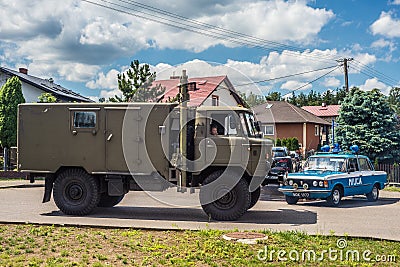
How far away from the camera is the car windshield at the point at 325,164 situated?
54.5ft

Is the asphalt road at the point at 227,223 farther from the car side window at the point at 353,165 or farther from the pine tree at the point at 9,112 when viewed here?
the pine tree at the point at 9,112

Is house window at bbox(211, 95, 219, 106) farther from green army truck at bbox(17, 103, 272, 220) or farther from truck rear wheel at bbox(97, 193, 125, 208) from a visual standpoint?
truck rear wheel at bbox(97, 193, 125, 208)

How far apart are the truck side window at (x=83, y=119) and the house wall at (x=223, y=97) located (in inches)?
113

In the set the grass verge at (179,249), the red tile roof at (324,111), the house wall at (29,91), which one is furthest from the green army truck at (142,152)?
the red tile roof at (324,111)

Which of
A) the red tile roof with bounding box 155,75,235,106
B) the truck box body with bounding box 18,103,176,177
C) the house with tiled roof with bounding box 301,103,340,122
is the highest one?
the house with tiled roof with bounding box 301,103,340,122

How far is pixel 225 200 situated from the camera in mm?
12305

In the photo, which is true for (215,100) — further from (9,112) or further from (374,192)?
(9,112)

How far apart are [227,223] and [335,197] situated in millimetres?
5215

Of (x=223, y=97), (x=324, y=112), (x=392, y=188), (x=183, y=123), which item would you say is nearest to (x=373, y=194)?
(x=392, y=188)

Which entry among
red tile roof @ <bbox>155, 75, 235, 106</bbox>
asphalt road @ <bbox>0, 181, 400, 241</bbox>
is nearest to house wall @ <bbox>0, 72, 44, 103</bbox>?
asphalt road @ <bbox>0, 181, 400, 241</bbox>

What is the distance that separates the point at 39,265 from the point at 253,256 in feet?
10.6

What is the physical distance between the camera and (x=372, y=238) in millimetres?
9430

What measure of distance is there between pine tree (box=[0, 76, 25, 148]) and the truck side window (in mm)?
16174

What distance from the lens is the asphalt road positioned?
446 inches
